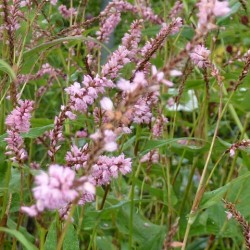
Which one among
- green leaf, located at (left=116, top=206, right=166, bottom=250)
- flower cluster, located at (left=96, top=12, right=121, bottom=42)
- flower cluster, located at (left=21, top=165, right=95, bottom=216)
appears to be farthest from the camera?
flower cluster, located at (left=96, top=12, right=121, bottom=42)

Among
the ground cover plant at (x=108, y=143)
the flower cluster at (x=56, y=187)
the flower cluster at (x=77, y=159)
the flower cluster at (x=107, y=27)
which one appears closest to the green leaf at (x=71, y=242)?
the ground cover plant at (x=108, y=143)

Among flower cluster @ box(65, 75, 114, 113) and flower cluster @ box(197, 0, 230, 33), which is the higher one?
flower cluster @ box(197, 0, 230, 33)

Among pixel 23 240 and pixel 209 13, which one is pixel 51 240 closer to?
pixel 23 240

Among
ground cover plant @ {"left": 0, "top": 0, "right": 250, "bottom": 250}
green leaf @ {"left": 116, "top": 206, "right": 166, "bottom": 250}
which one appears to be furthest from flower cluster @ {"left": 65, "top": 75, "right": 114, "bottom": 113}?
green leaf @ {"left": 116, "top": 206, "right": 166, "bottom": 250}

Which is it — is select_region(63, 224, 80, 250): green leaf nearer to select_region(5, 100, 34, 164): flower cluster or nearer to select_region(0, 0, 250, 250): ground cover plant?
select_region(0, 0, 250, 250): ground cover plant

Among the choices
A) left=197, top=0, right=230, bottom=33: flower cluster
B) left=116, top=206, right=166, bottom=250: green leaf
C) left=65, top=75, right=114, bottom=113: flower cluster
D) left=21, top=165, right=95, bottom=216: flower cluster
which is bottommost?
left=116, top=206, right=166, bottom=250: green leaf

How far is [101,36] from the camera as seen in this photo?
4.35 ft

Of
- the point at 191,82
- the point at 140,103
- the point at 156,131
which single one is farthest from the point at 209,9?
the point at 191,82

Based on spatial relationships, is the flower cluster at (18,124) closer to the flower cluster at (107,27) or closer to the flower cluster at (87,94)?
the flower cluster at (87,94)

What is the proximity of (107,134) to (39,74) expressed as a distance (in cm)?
90

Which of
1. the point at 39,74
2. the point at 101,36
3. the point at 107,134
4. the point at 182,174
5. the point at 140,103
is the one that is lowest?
the point at 182,174

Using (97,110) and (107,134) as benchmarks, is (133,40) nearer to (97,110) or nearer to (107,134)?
(97,110)

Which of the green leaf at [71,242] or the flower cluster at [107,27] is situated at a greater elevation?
the flower cluster at [107,27]

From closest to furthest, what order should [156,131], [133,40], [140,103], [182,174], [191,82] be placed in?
[140,103] → [133,40] → [156,131] → [191,82] → [182,174]
